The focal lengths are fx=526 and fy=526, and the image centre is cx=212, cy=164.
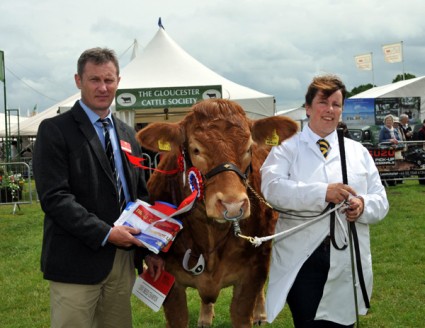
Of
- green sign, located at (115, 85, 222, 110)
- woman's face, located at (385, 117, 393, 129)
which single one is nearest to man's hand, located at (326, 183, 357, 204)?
green sign, located at (115, 85, 222, 110)

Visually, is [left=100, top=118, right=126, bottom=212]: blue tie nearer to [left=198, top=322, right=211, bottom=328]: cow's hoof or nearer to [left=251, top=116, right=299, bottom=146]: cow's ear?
[left=251, top=116, right=299, bottom=146]: cow's ear

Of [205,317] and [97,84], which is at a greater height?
[97,84]

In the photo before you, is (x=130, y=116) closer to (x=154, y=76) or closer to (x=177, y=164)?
(x=154, y=76)

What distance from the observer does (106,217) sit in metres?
2.96

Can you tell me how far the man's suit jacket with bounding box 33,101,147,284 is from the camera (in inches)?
108

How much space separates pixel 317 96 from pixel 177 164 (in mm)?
1165

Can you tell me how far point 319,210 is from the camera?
3045 mm

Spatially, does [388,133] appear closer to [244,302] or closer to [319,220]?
[244,302]

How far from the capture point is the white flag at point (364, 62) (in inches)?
1289

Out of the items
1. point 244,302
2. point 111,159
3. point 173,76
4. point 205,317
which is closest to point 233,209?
point 111,159

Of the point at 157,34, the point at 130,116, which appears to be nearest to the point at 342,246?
the point at 130,116

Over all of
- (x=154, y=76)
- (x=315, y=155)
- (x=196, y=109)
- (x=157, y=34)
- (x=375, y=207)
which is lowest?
(x=375, y=207)

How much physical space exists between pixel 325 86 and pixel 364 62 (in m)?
31.8

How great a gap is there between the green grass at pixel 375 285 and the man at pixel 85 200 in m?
2.17
